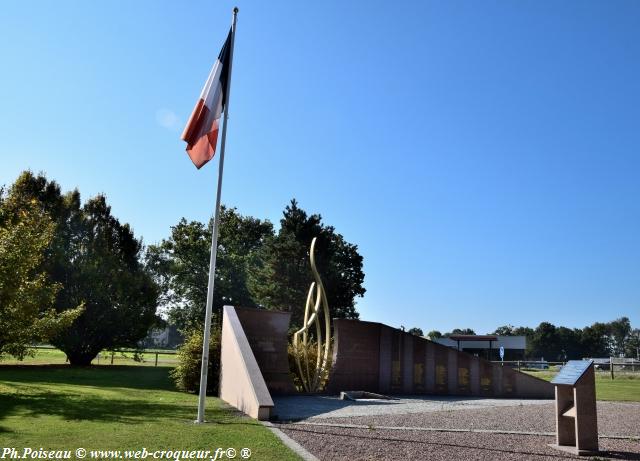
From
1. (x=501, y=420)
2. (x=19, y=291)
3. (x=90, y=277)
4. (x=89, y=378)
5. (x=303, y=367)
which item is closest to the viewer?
(x=501, y=420)

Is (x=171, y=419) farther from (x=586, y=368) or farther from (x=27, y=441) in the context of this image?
(x=586, y=368)

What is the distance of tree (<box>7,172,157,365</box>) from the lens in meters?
30.0

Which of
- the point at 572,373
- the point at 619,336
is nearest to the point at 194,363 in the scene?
the point at 572,373

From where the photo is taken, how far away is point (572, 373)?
8562mm

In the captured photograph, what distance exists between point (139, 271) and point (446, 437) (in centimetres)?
2864

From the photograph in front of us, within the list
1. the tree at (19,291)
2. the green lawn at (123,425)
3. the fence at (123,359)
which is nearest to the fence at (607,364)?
the green lawn at (123,425)

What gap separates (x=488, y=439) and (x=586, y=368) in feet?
6.46

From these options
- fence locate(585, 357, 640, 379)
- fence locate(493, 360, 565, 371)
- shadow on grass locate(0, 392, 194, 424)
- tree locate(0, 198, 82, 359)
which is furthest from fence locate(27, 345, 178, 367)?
fence locate(585, 357, 640, 379)

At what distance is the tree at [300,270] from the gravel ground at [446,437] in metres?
24.9

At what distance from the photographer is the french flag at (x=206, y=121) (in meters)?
10.5

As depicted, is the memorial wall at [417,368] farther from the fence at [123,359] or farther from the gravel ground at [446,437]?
the fence at [123,359]

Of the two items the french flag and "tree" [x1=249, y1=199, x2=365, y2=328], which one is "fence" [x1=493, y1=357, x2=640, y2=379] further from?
the french flag

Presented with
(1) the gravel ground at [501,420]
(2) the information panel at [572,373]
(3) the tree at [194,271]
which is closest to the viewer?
(2) the information panel at [572,373]

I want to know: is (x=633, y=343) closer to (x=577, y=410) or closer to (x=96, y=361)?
(x=96, y=361)
